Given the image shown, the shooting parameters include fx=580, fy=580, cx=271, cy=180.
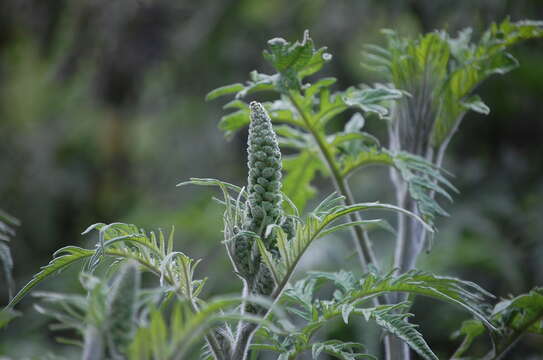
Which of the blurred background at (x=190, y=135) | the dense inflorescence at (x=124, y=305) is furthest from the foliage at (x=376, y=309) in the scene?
the blurred background at (x=190, y=135)

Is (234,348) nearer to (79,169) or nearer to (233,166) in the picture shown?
(233,166)

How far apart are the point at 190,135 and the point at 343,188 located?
11.4 feet

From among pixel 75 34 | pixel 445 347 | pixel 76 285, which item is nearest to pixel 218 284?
pixel 76 285

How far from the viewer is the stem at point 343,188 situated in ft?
3.33

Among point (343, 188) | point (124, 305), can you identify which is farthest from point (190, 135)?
point (124, 305)

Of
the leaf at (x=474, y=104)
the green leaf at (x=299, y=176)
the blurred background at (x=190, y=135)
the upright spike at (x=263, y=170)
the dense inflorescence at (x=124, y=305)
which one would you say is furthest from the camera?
the blurred background at (x=190, y=135)

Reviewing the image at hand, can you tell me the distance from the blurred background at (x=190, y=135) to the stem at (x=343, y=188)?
0.97 metres

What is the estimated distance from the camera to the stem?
1.01 m

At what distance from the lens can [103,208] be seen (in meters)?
3.45

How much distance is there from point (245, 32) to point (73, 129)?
1701 mm

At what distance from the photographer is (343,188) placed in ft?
3.39

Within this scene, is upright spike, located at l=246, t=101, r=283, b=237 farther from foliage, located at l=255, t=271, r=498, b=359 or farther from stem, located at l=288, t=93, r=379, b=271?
stem, located at l=288, t=93, r=379, b=271

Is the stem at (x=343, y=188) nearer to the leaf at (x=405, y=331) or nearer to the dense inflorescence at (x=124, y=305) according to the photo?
the leaf at (x=405, y=331)

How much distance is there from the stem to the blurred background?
97 centimetres
